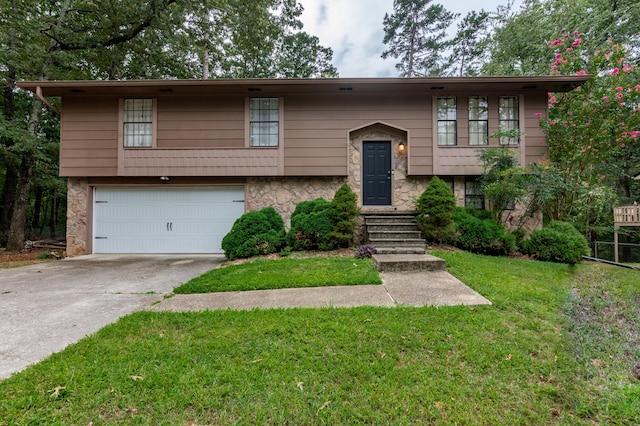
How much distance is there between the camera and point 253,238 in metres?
6.14

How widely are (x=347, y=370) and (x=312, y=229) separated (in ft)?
14.1

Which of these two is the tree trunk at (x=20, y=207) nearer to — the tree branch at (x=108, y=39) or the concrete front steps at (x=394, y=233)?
the tree branch at (x=108, y=39)

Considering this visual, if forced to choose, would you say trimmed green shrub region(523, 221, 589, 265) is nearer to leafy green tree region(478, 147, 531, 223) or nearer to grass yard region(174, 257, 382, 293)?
leafy green tree region(478, 147, 531, 223)

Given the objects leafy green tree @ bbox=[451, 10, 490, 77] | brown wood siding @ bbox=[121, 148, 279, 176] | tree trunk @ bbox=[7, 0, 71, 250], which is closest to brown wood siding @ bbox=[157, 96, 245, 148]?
brown wood siding @ bbox=[121, 148, 279, 176]

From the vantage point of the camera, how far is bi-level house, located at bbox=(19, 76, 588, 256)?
715 centimetres

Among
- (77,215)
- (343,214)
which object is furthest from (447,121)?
(77,215)

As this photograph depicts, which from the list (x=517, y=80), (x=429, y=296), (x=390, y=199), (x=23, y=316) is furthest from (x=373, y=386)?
(x=517, y=80)

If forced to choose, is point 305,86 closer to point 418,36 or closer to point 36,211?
point 418,36

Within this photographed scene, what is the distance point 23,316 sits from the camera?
117 inches

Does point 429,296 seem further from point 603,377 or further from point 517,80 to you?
point 517,80

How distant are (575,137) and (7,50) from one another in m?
15.1

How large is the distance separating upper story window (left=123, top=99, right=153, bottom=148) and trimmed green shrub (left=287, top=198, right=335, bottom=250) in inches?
184

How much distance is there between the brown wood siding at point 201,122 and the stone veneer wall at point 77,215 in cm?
257

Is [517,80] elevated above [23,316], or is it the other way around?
[517,80]
